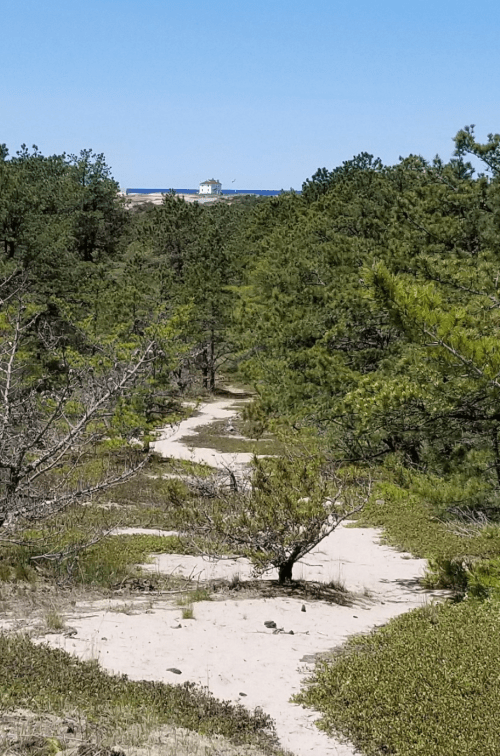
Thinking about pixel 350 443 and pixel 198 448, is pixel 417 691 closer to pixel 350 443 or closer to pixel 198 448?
pixel 350 443

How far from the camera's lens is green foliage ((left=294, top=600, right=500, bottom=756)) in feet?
16.7

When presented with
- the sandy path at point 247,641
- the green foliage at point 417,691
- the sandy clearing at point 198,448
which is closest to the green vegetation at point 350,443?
the green foliage at point 417,691

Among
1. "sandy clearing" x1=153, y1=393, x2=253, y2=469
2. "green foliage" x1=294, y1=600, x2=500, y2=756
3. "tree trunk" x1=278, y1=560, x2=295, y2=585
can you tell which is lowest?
"sandy clearing" x1=153, y1=393, x2=253, y2=469

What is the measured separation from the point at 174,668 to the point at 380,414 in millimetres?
3928

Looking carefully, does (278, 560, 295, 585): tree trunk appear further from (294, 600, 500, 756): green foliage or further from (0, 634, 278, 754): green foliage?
(0, 634, 278, 754): green foliage

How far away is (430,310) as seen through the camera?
7.26m

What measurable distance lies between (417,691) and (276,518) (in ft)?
14.0

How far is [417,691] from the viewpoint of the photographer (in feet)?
18.9

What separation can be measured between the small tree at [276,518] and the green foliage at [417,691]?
241 cm

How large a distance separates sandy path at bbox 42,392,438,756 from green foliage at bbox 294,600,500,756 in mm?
249

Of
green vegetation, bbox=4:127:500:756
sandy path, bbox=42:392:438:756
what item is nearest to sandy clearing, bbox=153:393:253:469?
green vegetation, bbox=4:127:500:756

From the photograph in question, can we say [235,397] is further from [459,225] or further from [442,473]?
[442,473]

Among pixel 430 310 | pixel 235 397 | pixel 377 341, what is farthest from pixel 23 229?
pixel 430 310

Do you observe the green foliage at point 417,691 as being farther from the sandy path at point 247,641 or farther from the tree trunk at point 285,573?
the tree trunk at point 285,573
